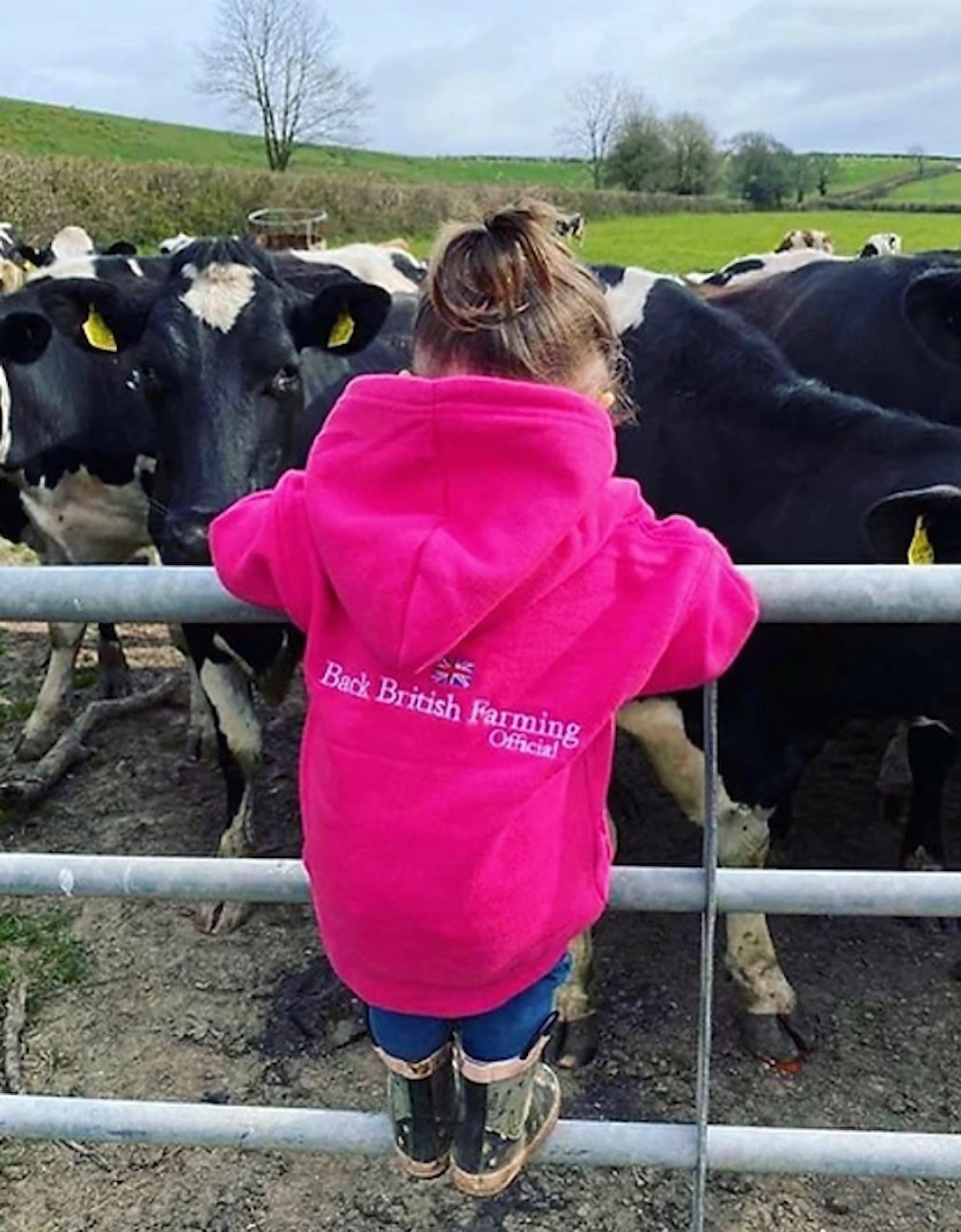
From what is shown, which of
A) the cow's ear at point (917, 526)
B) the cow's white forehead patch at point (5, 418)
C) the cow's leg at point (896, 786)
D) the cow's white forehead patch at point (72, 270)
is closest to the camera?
the cow's ear at point (917, 526)

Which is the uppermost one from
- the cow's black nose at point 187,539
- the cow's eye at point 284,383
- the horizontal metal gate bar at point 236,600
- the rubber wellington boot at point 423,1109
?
the horizontal metal gate bar at point 236,600

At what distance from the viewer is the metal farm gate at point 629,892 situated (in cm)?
166

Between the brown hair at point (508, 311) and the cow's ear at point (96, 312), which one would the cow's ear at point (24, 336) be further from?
the brown hair at point (508, 311)

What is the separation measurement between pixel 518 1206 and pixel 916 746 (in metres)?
1.92

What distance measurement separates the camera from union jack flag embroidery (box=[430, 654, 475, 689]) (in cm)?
155

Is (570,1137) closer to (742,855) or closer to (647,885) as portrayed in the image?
(647,885)

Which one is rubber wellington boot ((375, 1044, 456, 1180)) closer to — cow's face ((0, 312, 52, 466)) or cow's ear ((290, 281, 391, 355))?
cow's ear ((290, 281, 391, 355))

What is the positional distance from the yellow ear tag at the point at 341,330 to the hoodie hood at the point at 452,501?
2740mm

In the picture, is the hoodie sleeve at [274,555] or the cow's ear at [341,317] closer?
the hoodie sleeve at [274,555]

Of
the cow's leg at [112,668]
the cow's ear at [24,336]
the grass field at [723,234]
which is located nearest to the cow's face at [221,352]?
the cow's ear at [24,336]

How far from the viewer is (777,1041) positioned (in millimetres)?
3459

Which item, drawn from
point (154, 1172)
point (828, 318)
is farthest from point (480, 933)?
point (828, 318)

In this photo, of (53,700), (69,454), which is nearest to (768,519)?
(69,454)

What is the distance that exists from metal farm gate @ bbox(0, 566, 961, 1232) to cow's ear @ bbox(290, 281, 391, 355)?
2.47 meters
